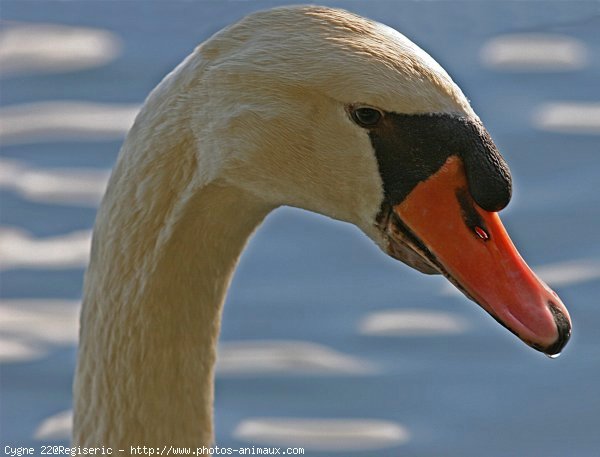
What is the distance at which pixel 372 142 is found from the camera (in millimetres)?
3951

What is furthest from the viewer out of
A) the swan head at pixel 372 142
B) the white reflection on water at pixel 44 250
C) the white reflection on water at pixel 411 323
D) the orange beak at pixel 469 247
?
the white reflection on water at pixel 44 250

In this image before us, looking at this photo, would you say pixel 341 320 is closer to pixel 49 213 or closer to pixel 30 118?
pixel 49 213

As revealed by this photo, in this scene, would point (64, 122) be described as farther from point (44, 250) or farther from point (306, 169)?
point (306, 169)

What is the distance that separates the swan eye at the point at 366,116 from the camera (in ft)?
12.7

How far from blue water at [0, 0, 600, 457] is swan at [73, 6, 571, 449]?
7.89ft

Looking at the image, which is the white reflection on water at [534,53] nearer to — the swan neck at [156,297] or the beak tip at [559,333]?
the swan neck at [156,297]

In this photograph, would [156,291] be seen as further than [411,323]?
No

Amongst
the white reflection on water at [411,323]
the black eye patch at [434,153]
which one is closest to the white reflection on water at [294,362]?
the white reflection on water at [411,323]

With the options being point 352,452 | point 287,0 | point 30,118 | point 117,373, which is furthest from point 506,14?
point 117,373

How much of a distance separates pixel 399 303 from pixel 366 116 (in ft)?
10.9

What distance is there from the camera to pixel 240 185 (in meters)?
4.07

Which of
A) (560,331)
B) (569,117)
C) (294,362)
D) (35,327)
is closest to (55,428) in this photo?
(35,327)

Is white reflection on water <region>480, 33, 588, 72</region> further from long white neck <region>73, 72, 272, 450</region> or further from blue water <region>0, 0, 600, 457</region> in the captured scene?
long white neck <region>73, 72, 272, 450</region>

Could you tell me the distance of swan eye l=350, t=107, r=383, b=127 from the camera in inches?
153
